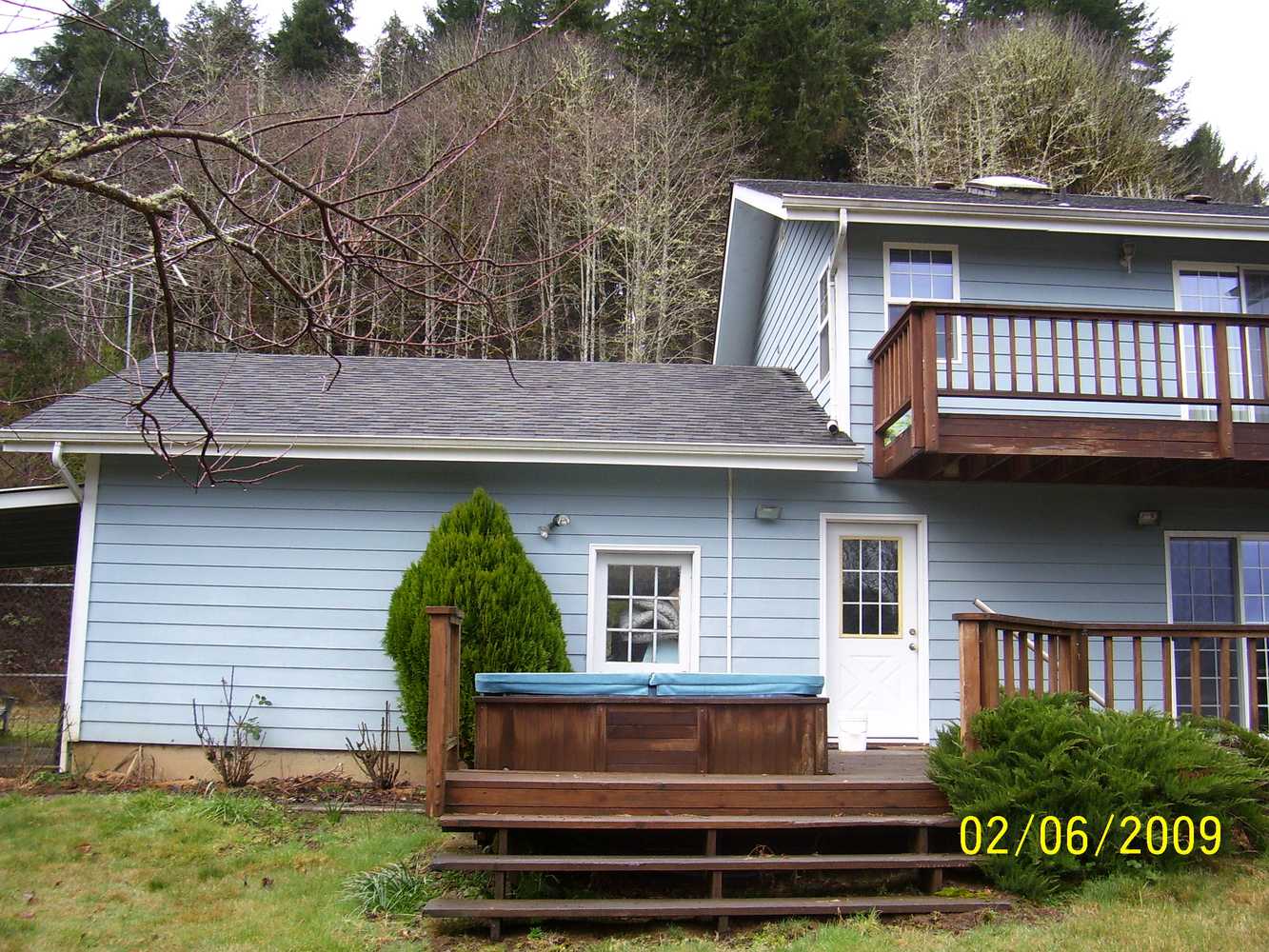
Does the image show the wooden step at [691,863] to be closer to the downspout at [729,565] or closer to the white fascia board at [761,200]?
the downspout at [729,565]

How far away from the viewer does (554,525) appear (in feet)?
28.9

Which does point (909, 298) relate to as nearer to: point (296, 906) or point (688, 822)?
point (688, 822)

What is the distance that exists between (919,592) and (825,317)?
2.81m

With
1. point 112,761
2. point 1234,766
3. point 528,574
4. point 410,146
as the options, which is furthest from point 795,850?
point 410,146

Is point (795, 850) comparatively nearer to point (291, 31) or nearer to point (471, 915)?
point (471, 915)

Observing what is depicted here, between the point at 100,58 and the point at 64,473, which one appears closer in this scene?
the point at 64,473

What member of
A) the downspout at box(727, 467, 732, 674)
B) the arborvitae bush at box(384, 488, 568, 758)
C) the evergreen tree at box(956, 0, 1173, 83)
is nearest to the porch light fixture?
the arborvitae bush at box(384, 488, 568, 758)

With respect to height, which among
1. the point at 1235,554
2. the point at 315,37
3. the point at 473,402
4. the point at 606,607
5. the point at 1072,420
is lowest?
the point at 606,607

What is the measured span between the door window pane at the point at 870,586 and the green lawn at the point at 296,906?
3559 mm

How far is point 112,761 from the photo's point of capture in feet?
27.7

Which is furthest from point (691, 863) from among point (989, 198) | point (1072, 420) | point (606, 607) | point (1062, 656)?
point (989, 198)

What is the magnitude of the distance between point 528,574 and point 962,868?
393cm

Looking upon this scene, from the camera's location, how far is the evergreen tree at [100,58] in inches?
148

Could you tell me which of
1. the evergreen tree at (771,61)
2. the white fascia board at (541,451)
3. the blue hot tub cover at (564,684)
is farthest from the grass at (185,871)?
the evergreen tree at (771,61)
